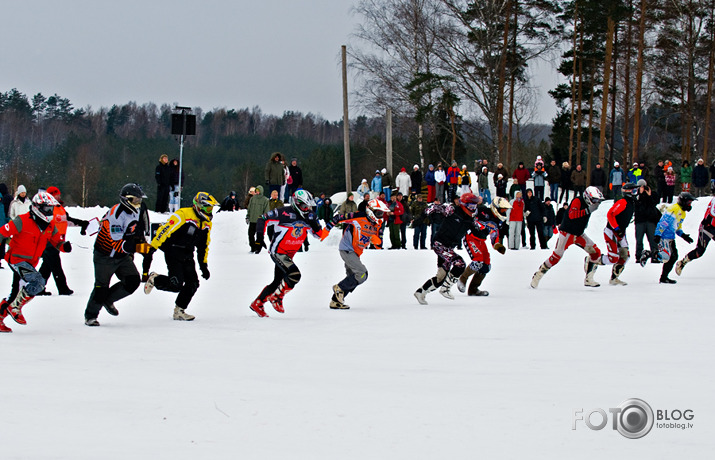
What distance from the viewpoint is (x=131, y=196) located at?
31.6ft

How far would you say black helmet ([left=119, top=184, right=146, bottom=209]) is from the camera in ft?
31.5

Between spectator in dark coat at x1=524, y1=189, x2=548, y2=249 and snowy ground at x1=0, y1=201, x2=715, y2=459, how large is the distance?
935 centimetres

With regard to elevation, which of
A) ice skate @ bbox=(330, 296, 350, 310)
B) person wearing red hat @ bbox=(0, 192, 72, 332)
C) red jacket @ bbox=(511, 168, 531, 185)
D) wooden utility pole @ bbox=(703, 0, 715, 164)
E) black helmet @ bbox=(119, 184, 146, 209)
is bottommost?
ice skate @ bbox=(330, 296, 350, 310)

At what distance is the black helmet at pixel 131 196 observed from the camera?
9602mm

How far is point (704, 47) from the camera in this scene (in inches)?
1457

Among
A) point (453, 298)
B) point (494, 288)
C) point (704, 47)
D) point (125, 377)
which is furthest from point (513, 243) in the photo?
point (704, 47)

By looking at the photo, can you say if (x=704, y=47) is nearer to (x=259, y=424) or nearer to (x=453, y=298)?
(x=453, y=298)

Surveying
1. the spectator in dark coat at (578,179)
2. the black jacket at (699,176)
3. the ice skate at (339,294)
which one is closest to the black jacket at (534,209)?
the spectator in dark coat at (578,179)

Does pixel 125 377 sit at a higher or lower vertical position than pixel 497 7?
lower

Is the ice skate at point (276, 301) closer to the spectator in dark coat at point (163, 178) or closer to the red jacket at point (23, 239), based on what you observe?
the red jacket at point (23, 239)

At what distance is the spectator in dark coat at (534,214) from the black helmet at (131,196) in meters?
14.2

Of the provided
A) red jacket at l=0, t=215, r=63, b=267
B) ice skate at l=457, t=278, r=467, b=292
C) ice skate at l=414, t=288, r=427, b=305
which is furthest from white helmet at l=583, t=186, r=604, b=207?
red jacket at l=0, t=215, r=63, b=267

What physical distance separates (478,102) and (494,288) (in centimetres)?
2224

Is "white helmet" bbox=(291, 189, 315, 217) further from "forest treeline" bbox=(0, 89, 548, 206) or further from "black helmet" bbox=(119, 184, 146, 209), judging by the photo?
"forest treeline" bbox=(0, 89, 548, 206)
